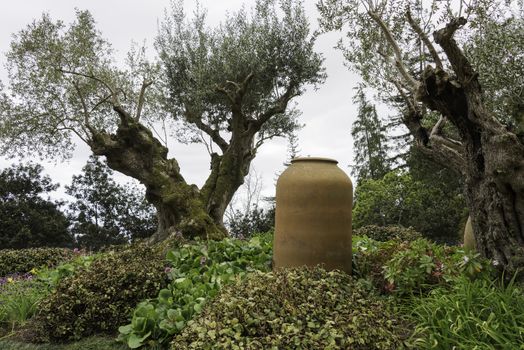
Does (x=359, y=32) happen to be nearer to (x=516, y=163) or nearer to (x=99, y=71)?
(x=516, y=163)

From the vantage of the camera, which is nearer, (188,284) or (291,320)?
(291,320)

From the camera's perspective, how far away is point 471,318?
12.0 feet

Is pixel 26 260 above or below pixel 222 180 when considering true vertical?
below

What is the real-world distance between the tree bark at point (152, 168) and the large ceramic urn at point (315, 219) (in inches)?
163

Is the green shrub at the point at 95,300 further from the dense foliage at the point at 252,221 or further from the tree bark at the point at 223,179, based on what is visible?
the dense foliage at the point at 252,221

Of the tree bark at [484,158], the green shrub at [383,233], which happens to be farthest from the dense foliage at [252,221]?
the tree bark at [484,158]

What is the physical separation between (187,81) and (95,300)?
10365 mm

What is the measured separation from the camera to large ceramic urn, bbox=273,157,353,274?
18.3ft

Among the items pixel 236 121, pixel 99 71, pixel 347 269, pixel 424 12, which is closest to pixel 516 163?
pixel 347 269

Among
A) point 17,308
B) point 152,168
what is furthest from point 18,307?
point 152,168

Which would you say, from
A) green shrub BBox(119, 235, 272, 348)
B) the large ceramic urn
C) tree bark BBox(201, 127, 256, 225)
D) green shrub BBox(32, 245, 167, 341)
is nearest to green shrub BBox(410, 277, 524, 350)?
the large ceramic urn

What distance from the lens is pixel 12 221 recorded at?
1723 centimetres

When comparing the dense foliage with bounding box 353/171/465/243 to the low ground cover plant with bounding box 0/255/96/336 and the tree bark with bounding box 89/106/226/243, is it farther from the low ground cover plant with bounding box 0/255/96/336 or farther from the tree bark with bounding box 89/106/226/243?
the low ground cover plant with bounding box 0/255/96/336

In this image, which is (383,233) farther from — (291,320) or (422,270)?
(291,320)
